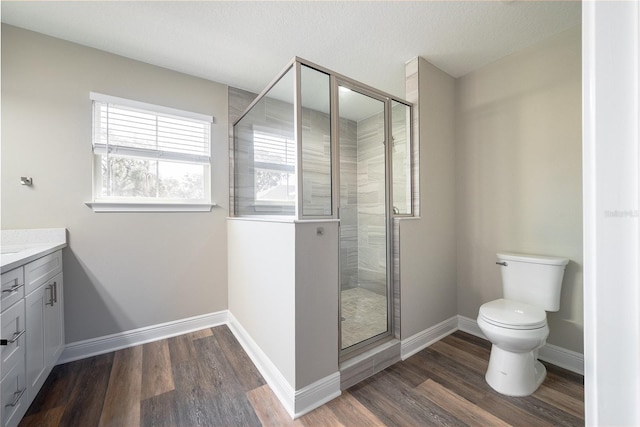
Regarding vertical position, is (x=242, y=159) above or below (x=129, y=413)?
above

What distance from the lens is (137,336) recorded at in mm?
2152

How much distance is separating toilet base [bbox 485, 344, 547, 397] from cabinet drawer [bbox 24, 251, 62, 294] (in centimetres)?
280

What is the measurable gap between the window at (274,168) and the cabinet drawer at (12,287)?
1381 mm

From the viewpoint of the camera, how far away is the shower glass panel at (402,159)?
2.14 metres

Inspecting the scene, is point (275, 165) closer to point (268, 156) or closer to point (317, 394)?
point (268, 156)

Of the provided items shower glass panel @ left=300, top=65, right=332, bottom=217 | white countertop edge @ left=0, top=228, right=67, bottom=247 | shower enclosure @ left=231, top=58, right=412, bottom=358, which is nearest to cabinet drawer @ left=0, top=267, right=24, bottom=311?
white countertop edge @ left=0, top=228, right=67, bottom=247

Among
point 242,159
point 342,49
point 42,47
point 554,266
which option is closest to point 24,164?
point 42,47

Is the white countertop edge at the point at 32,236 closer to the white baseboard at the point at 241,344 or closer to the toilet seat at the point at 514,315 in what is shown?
A: the white baseboard at the point at 241,344

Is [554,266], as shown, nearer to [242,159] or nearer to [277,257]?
[277,257]

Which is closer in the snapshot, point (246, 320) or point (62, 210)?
point (62, 210)

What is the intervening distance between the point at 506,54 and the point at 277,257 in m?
2.55

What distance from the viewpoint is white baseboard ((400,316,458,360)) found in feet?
6.52

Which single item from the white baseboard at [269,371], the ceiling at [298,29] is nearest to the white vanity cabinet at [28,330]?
the white baseboard at [269,371]

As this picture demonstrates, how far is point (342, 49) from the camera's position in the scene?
2.05 meters
